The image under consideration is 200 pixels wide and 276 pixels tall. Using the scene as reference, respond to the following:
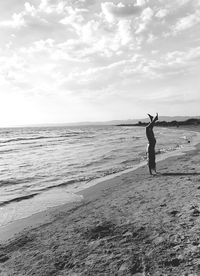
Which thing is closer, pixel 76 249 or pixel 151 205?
pixel 76 249

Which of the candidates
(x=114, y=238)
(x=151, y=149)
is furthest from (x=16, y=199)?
(x=151, y=149)

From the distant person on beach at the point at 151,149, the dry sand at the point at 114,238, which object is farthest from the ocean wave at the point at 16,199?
the distant person on beach at the point at 151,149

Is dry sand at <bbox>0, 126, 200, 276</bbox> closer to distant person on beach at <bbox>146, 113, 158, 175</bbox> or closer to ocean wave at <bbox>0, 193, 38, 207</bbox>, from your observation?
ocean wave at <bbox>0, 193, 38, 207</bbox>

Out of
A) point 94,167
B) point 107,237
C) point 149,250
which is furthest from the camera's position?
point 94,167

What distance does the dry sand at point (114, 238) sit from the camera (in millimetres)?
4230

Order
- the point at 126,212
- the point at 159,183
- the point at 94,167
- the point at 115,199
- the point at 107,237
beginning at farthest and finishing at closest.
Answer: the point at 94,167
the point at 159,183
the point at 115,199
the point at 126,212
the point at 107,237

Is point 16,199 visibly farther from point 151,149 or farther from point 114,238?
point 151,149

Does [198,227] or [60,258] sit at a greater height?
[198,227]

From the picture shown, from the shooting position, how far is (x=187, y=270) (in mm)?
3781

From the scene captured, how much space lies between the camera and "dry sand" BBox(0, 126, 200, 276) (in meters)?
4.23

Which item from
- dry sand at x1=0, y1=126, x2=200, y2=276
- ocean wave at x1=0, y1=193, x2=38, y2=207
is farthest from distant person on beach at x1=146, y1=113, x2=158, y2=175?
ocean wave at x1=0, y1=193, x2=38, y2=207

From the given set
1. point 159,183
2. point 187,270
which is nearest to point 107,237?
point 187,270

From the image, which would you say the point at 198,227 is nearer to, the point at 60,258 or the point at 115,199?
the point at 60,258

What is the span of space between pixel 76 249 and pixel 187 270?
6.37 feet
